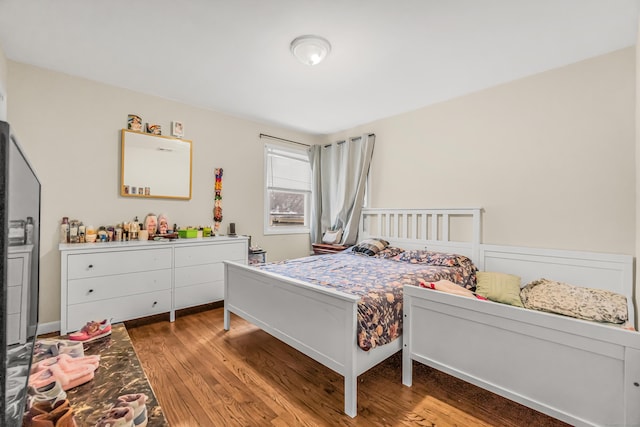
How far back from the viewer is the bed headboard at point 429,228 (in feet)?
10.2

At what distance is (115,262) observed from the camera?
265 cm

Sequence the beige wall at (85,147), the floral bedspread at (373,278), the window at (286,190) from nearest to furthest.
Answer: the floral bedspread at (373,278) → the beige wall at (85,147) → the window at (286,190)

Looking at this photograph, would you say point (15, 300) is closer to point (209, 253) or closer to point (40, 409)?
point (40, 409)

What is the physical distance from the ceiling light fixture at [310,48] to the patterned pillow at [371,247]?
212 cm

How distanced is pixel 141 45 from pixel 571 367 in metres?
3.42

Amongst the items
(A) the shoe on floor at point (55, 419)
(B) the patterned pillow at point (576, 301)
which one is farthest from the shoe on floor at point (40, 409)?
(B) the patterned pillow at point (576, 301)

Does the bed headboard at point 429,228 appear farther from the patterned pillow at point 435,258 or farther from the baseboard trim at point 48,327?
the baseboard trim at point 48,327

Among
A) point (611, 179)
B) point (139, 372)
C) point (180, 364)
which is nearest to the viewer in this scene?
point (139, 372)

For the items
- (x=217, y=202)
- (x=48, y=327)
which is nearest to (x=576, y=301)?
(x=217, y=202)

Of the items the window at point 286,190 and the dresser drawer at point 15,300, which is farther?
the window at point 286,190

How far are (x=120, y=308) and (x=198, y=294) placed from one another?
0.72 meters

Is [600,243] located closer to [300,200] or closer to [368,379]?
[368,379]

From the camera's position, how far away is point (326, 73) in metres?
2.66

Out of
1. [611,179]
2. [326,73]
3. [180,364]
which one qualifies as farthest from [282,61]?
[611,179]
